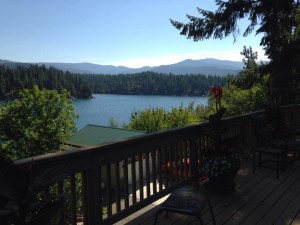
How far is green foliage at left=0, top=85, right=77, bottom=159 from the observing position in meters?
21.4

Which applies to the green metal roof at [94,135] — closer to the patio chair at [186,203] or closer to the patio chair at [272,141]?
the patio chair at [272,141]

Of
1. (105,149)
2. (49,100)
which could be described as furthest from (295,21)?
(49,100)

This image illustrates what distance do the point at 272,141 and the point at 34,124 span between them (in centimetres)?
1999

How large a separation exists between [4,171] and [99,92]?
11621 centimetres

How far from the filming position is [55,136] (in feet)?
74.1

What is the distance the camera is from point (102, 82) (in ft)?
383

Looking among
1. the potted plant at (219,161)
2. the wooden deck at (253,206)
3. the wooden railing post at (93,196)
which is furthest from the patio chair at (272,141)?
the wooden railing post at (93,196)

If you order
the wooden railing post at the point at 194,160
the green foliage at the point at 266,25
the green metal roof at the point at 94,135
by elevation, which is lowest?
the green metal roof at the point at 94,135

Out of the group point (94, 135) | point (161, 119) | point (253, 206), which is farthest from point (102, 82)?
point (253, 206)

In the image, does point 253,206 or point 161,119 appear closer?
point 253,206

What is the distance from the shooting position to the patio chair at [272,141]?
4.77 metres

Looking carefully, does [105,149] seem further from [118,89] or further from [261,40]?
[118,89]

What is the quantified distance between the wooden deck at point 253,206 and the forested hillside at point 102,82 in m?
31.7

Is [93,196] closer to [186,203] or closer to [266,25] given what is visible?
[186,203]
